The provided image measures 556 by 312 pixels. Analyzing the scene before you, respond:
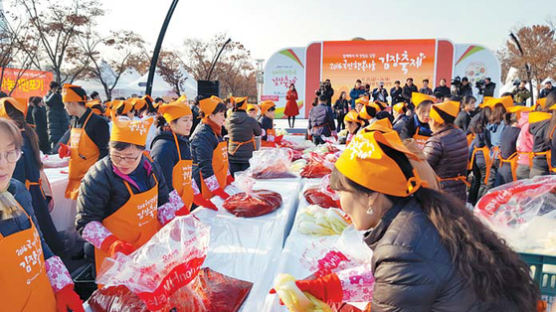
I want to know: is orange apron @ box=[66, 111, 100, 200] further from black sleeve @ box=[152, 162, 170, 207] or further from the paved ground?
the paved ground

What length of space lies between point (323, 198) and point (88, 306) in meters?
1.91

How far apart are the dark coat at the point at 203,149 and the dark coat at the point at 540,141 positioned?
10.7 ft

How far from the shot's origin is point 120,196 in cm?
198

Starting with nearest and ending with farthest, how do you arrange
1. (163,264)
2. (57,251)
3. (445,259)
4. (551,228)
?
(445,259)
(163,264)
(551,228)
(57,251)

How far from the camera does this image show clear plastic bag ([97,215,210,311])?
55.3 inches

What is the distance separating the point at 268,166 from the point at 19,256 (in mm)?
3014

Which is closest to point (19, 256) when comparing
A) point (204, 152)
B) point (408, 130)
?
point (204, 152)

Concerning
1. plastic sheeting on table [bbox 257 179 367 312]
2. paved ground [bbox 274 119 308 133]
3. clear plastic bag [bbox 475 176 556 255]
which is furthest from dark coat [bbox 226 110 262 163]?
paved ground [bbox 274 119 308 133]

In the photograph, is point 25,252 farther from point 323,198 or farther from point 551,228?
point 551,228

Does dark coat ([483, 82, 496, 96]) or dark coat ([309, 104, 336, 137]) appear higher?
dark coat ([483, 82, 496, 96])

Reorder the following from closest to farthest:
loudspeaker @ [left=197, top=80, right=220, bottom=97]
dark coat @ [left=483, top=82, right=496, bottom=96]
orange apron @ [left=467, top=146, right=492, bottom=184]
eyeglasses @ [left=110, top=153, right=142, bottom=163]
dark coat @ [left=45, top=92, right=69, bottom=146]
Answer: eyeglasses @ [left=110, top=153, right=142, bottom=163] < orange apron @ [left=467, top=146, right=492, bottom=184] < dark coat @ [left=45, top=92, right=69, bottom=146] < loudspeaker @ [left=197, top=80, right=220, bottom=97] < dark coat @ [left=483, top=82, right=496, bottom=96]

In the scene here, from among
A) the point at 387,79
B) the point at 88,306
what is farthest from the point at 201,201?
the point at 387,79

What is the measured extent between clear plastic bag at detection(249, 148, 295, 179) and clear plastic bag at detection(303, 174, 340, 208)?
38.0 inches

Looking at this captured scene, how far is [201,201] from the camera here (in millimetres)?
2932
